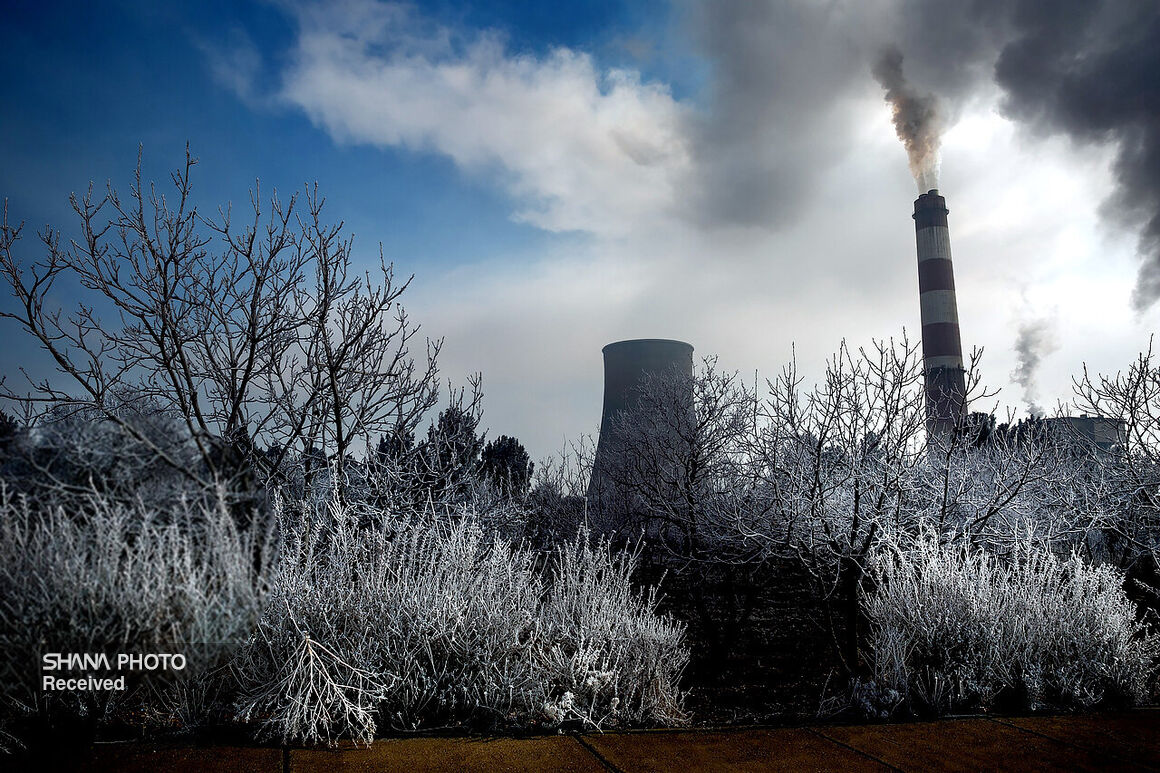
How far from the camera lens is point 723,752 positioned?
12.1 feet

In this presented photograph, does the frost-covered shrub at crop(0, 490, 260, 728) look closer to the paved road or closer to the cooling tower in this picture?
the paved road

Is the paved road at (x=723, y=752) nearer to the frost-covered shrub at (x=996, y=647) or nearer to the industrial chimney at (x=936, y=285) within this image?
the frost-covered shrub at (x=996, y=647)

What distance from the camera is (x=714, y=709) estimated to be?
18.1ft

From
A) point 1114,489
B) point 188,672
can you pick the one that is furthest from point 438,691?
point 1114,489

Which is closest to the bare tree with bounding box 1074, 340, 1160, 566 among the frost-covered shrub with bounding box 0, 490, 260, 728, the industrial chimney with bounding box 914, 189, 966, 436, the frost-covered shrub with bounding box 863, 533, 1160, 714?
the frost-covered shrub with bounding box 863, 533, 1160, 714

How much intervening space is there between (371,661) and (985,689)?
3538 mm

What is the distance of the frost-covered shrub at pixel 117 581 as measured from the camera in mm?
1983

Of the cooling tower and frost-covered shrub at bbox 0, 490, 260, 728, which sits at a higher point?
the cooling tower

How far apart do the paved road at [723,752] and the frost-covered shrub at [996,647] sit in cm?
40

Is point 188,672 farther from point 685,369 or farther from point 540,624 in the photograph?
point 685,369

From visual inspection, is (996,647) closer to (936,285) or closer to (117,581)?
(117,581)

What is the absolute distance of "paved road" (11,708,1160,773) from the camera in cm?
334

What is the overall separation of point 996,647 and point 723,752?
2.10 meters

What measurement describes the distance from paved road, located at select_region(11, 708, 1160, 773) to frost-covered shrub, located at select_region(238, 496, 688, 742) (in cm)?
22
